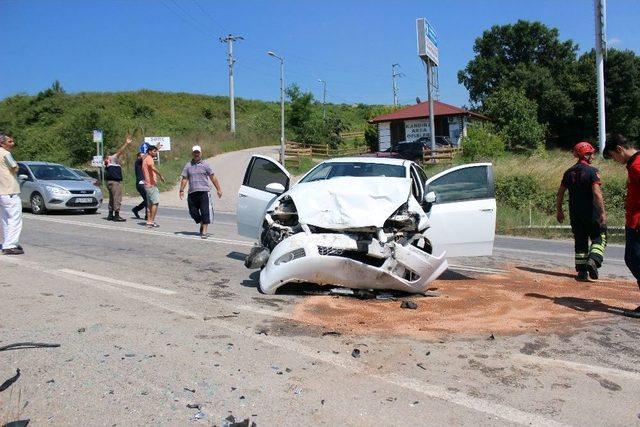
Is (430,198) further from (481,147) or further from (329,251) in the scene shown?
(481,147)

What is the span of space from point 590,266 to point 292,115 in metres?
53.7

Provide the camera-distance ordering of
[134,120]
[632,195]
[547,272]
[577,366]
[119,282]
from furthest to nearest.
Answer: [134,120], [547,272], [119,282], [632,195], [577,366]

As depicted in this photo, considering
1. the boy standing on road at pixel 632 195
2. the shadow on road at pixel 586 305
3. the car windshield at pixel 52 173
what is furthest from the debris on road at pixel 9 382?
the car windshield at pixel 52 173

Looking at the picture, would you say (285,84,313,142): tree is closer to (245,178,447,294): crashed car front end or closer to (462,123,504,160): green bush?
(462,123,504,160): green bush

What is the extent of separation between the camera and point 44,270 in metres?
7.15

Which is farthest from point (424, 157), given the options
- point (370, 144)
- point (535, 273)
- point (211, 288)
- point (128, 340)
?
point (128, 340)

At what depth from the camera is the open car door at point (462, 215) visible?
280 inches

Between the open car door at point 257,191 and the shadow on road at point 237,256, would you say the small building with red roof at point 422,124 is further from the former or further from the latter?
the open car door at point 257,191

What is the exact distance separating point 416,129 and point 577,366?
42.6 metres

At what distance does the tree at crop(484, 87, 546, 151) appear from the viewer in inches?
1519

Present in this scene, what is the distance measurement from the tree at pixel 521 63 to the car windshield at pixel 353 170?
53.7 metres

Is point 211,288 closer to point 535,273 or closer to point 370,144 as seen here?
point 535,273

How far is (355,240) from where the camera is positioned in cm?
560

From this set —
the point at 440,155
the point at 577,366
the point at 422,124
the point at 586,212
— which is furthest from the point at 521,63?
the point at 577,366
